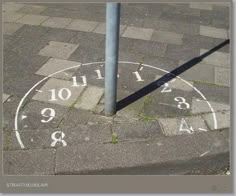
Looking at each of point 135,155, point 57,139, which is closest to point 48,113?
point 57,139

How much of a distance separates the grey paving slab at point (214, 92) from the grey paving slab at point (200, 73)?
25cm

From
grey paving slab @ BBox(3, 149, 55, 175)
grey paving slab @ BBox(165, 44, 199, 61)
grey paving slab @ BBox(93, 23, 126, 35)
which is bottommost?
grey paving slab @ BBox(3, 149, 55, 175)

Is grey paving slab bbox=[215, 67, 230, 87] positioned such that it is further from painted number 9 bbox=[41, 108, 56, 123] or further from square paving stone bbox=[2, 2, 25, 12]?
square paving stone bbox=[2, 2, 25, 12]

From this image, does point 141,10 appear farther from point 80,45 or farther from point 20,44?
point 20,44

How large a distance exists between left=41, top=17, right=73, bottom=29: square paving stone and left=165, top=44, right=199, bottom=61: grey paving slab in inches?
140

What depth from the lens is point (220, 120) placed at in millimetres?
6613

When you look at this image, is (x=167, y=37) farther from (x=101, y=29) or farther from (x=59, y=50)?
(x=59, y=50)

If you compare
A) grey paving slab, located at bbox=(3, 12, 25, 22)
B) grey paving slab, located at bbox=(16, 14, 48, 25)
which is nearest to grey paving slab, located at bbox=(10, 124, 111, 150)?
grey paving slab, located at bbox=(16, 14, 48, 25)

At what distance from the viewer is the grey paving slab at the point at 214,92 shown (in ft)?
23.9

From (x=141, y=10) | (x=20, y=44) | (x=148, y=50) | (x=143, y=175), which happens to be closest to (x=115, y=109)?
(x=143, y=175)

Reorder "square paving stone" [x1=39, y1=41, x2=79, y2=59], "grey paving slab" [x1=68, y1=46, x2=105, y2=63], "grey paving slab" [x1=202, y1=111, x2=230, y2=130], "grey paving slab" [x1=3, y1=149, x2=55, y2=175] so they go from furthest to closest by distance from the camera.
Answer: "square paving stone" [x1=39, y1=41, x2=79, y2=59], "grey paving slab" [x1=68, y1=46, x2=105, y2=63], "grey paving slab" [x1=202, y1=111, x2=230, y2=130], "grey paving slab" [x1=3, y1=149, x2=55, y2=175]

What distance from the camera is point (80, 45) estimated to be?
9.26 metres

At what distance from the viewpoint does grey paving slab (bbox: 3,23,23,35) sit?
9736 millimetres

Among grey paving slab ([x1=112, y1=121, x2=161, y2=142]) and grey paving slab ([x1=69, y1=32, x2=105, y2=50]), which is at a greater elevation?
grey paving slab ([x1=69, y1=32, x2=105, y2=50])
